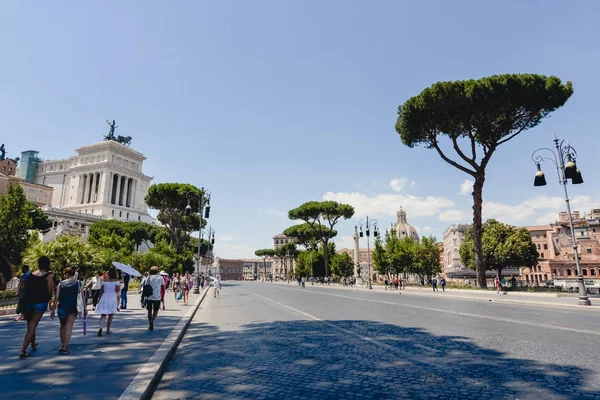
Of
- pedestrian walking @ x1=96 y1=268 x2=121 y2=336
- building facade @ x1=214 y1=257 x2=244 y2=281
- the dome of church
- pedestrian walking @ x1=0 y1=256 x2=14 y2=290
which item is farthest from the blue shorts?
building facade @ x1=214 y1=257 x2=244 y2=281

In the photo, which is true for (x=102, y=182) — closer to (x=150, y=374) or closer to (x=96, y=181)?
(x=96, y=181)

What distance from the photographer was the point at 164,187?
50469mm

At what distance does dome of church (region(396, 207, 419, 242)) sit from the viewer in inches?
5188

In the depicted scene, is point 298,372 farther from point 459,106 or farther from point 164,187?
point 164,187

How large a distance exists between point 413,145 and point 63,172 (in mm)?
96322

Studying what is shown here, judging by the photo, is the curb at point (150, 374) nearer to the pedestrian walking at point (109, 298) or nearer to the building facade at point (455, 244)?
the pedestrian walking at point (109, 298)

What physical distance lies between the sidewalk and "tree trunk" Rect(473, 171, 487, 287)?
984 inches

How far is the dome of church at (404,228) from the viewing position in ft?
432

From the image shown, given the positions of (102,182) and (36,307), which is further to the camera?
(102,182)

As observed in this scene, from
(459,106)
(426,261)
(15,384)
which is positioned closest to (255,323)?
(15,384)

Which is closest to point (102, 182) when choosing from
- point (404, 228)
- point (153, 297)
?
point (153, 297)

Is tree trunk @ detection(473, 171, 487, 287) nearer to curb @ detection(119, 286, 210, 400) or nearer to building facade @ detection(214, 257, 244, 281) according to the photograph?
curb @ detection(119, 286, 210, 400)

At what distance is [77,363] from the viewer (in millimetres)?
5781

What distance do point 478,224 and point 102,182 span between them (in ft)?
273
